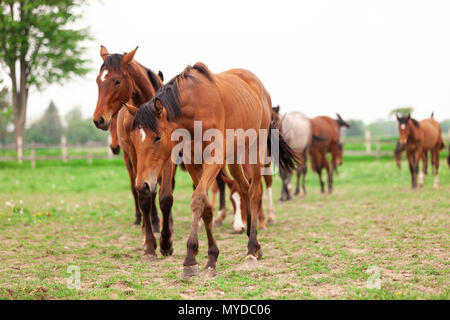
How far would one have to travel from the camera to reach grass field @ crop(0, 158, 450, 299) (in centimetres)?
342

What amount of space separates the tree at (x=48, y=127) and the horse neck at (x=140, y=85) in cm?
5704

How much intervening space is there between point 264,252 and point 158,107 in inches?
97.7

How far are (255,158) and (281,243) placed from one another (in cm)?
149

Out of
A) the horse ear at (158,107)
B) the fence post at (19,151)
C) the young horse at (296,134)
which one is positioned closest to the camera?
the horse ear at (158,107)

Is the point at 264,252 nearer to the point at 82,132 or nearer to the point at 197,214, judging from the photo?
the point at 197,214

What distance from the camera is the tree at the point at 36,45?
23953 mm

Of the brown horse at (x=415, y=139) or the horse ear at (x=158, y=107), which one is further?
the brown horse at (x=415, y=139)

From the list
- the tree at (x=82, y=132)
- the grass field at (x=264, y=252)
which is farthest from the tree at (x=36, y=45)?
the tree at (x=82, y=132)

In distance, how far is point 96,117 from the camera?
183 inches

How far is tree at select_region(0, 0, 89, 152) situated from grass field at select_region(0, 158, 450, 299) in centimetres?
1618

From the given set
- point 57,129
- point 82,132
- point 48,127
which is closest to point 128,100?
point 82,132

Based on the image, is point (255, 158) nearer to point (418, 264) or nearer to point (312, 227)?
point (418, 264)

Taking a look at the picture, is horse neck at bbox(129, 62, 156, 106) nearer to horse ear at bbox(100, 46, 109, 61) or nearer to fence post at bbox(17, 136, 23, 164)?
horse ear at bbox(100, 46, 109, 61)

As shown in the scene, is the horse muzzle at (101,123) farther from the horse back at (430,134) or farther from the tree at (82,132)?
the tree at (82,132)
